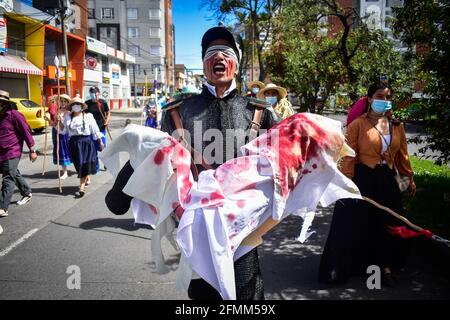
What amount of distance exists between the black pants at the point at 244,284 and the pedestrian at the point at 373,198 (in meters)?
2.15

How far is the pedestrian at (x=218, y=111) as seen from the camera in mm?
2137

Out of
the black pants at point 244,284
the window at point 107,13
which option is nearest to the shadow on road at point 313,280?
the black pants at point 244,284

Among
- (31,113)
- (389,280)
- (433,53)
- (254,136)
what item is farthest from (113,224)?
(31,113)

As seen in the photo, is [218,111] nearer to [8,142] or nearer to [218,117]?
[218,117]

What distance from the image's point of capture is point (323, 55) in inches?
318

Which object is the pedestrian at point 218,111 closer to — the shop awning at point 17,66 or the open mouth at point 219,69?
the open mouth at point 219,69

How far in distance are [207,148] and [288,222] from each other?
4119mm

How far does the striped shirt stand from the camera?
6062 millimetres

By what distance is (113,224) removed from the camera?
5.85m

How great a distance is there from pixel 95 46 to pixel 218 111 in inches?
1615

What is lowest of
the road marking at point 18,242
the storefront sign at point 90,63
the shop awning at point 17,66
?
the road marking at point 18,242

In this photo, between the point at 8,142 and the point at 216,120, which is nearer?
the point at 216,120

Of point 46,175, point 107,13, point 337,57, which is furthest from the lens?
point 107,13
